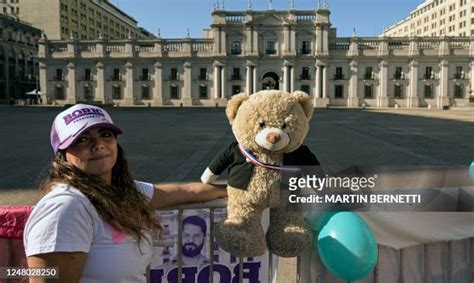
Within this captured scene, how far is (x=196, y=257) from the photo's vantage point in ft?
7.84

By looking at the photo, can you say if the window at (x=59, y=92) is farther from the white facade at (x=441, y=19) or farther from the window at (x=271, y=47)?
the white facade at (x=441, y=19)

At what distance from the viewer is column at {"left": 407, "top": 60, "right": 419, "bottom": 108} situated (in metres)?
54.2

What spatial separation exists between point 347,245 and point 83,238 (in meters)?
1.28

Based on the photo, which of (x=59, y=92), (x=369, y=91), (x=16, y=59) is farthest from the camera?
(x=16, y=59)

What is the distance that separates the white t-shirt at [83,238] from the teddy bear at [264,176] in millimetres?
515

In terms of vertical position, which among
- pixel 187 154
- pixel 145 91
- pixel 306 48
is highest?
pixel 306 48

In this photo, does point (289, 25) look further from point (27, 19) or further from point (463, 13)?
point (27, 19)

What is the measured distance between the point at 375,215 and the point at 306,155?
572mm

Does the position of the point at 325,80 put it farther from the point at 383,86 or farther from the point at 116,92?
the point at 116,92

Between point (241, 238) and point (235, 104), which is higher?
point (235, 104)

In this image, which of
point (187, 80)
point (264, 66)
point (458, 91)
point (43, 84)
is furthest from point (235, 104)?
point (43, 84)

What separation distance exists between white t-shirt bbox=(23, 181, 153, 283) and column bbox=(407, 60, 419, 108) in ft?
192

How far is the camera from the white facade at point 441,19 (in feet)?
261

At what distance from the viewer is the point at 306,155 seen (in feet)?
6.68
